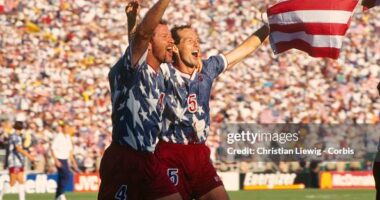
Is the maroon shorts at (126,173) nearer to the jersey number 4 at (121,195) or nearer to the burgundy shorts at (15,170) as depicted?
the jersey number 4 at (121,195)

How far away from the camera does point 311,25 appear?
40.3 ft

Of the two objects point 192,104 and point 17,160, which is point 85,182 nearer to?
point 17,160

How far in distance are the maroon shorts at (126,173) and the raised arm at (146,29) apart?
33.8 inches

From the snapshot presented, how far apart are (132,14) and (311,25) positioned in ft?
10.8

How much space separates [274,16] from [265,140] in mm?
17678

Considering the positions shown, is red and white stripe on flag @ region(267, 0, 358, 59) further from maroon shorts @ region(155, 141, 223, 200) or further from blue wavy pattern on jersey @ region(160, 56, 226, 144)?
maroon shorts @ region(155, 141, 223, 200)

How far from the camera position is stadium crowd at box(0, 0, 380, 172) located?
3303 cm

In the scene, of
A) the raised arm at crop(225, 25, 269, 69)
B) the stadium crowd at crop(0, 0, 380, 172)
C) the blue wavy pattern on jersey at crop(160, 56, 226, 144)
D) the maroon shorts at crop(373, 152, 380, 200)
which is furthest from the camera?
the stadium crowd at crop(0, 0, 380, 172)

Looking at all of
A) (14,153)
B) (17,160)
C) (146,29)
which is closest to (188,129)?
(146,29)

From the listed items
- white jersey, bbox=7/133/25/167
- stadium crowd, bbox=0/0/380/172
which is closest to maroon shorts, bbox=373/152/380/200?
white jersey, bbox=7/133/25/167

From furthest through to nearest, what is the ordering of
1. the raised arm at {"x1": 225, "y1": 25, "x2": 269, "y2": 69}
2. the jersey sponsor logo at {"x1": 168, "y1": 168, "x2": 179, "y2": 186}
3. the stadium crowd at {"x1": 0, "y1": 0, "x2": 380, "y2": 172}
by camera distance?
the stadium crowd at {"x1": 0, "y1": 0, "x2": 380, "y2": 172}
the raised arm at {"x1": 225, "y1": 25, "x2": 269, "y2": 69}
the jersey sponsor logo at {"x1": 168, "y1": 168, "x2": 179, "y2": 186}

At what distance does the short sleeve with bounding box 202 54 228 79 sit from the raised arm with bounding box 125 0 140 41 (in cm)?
217

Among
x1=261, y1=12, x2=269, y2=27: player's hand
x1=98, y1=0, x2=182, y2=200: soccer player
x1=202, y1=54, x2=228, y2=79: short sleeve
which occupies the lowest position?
x1=98, y1=0, x2=182, y2=200: soccer player

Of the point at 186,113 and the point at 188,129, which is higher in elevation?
the point at 186,113
